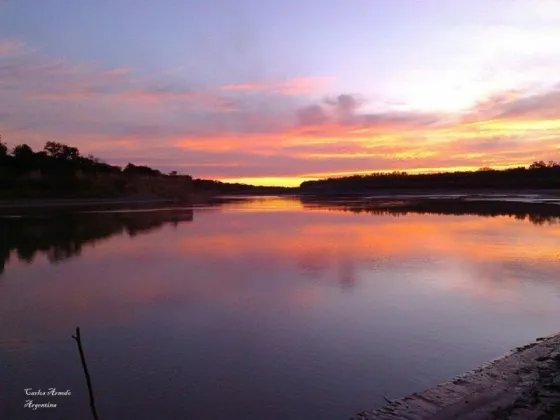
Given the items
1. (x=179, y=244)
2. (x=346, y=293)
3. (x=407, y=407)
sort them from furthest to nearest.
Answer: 1. (x=179, y=244)
2. (x=346, y=293)
3. (x=407, y=407)

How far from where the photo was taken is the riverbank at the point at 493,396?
163 inches

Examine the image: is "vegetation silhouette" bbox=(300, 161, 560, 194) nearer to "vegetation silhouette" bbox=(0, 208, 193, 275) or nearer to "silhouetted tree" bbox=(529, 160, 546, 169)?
Answer: "silhouetted tree" bbox=(529, 160, 546, 169)

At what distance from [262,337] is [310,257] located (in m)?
6.79

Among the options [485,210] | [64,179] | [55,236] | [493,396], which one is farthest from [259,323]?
[64,179]

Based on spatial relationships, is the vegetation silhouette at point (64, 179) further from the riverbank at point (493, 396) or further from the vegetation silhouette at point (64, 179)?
the riverbank at point (493, 396)

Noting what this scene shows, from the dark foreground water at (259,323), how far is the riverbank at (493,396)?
0.95 ft

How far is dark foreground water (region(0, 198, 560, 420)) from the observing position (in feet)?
16.1

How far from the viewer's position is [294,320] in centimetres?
Result: 738

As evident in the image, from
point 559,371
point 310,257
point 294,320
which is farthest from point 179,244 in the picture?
point 559,371

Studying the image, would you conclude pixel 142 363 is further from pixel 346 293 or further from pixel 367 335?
pixel 346 293

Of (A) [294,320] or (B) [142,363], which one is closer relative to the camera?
(B) [142,363]

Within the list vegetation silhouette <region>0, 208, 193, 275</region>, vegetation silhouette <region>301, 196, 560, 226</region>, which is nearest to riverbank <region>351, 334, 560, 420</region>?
vegetation silhouette <region>0, 208, 193, 275</region>

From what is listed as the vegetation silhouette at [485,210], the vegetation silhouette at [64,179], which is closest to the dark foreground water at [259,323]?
the vegetation silhouette at [485,210]

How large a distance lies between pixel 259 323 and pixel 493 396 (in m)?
3.61
